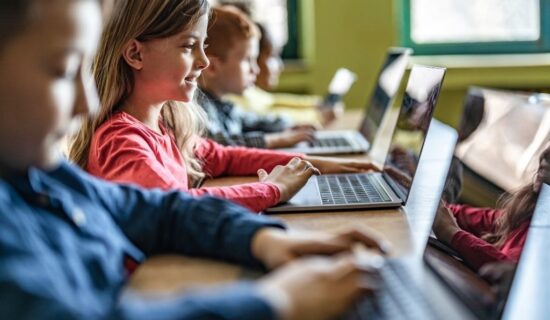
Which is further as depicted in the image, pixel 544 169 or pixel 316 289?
pixel 544 169

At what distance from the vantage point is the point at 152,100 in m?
1.36

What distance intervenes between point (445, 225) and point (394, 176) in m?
0.44

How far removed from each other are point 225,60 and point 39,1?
1618 mm

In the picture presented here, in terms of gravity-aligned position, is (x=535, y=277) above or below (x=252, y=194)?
below

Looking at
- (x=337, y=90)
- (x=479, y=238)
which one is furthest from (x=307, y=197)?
(x=337, y=90)

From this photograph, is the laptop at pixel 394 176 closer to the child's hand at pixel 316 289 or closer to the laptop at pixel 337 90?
the child's hand at pixel 316 289

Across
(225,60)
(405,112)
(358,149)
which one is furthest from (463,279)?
(225,60)

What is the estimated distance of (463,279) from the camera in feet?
2.71

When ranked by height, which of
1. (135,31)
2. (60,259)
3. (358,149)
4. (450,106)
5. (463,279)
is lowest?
(450,106)

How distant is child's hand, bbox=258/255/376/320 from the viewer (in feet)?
2.02

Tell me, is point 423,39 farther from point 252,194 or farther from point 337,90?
point 252,194

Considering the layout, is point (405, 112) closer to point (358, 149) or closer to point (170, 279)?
point (358, 149)

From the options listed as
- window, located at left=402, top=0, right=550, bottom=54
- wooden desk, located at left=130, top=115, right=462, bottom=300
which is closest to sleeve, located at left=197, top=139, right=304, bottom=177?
wooden desk, located at left=130, top=115, right=462, bottom=300

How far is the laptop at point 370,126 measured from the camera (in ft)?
6.32
